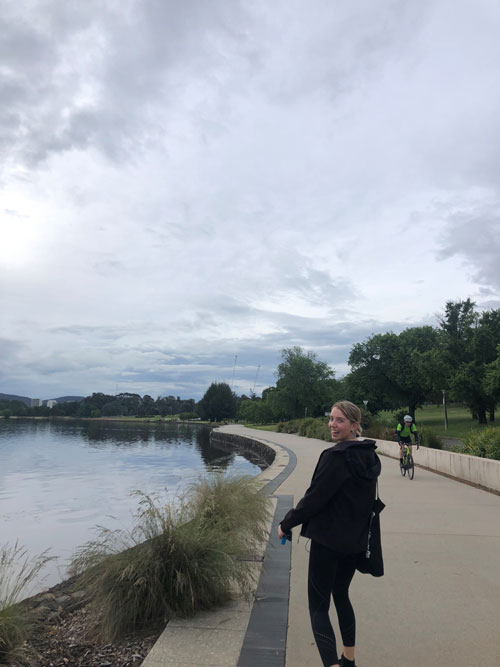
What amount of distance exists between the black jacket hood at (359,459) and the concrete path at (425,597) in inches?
51.4

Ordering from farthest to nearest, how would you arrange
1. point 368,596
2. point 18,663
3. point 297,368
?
point 297,368, point 368,596, point 18,663

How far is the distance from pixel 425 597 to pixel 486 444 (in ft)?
30.1

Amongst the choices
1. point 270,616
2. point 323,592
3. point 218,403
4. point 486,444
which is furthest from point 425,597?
point 218,403

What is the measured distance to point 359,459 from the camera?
280 centimetres

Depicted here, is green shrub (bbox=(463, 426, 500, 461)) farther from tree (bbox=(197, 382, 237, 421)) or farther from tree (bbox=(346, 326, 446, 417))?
tree (bbox=(197, 382, 237, 421))

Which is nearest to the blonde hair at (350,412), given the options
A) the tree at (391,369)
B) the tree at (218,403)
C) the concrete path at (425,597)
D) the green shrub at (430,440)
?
the concrete path at (425,597)

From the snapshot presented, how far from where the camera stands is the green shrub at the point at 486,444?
468 inches

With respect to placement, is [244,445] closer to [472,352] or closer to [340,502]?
[472,352]

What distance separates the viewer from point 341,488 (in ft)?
9.18

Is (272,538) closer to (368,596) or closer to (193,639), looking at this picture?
(368,596)

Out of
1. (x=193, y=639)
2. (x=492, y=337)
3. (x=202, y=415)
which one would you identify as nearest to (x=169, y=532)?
(x=193, y=639)

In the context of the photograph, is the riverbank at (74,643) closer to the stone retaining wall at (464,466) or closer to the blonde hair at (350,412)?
the blonde hair at (350,412)

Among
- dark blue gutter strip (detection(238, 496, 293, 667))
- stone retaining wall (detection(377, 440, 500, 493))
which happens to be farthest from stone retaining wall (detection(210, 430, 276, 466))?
dark blue gutter strip (detection(238, 496, 293, 667))

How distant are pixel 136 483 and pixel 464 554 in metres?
16.2
